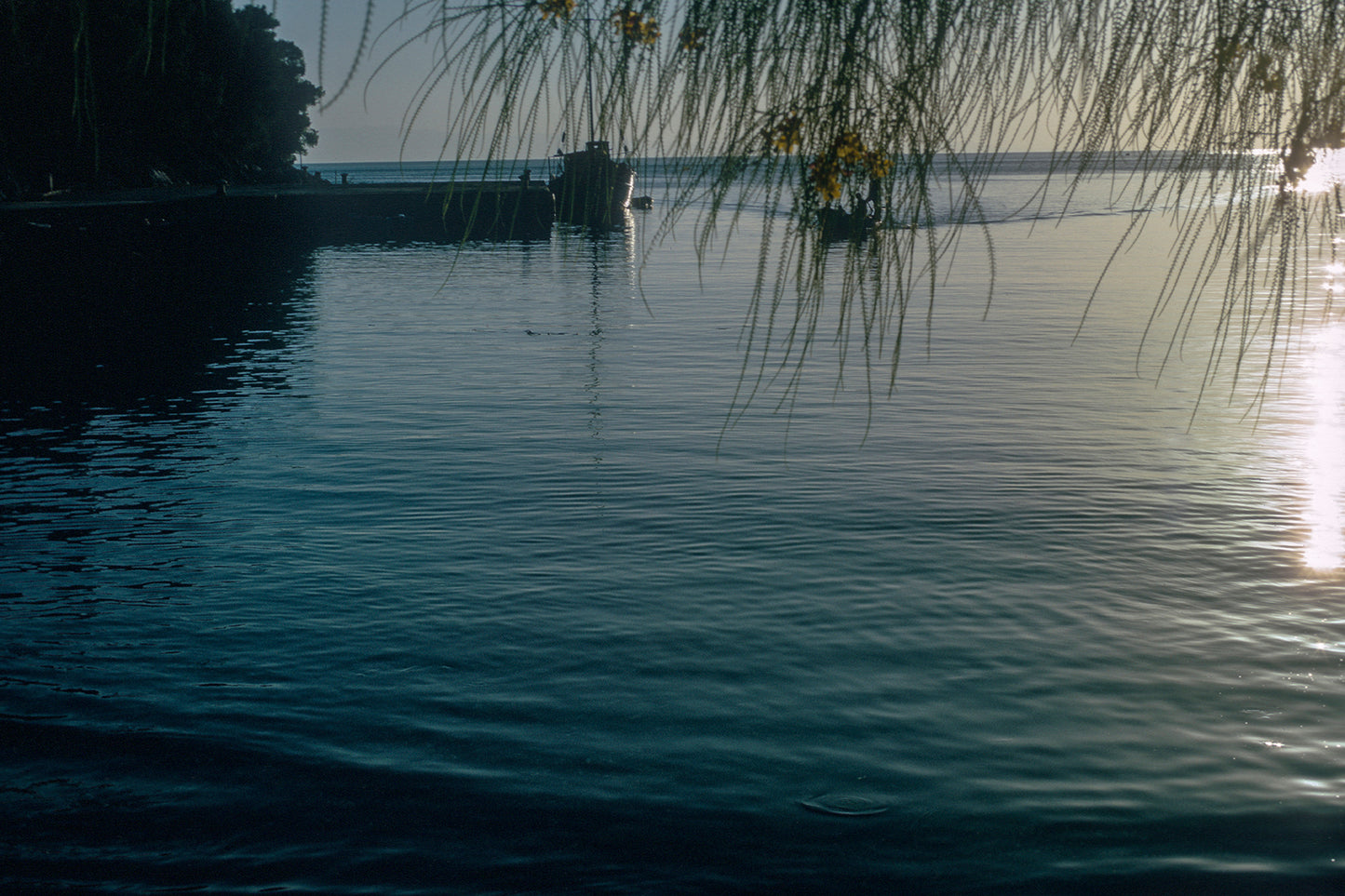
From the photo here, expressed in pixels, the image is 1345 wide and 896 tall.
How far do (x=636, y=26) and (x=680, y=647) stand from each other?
7002 mm

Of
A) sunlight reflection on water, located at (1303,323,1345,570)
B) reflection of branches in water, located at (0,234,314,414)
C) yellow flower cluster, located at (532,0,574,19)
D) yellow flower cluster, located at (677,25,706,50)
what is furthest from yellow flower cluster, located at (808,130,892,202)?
reflection of branches in water, located at (0,234,314,414)

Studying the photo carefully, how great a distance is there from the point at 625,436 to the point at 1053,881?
11475 mm

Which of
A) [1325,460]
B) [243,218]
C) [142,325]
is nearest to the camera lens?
[1325,460]

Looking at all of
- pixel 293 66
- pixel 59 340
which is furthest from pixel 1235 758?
pixel 293 66

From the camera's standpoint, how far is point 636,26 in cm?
320

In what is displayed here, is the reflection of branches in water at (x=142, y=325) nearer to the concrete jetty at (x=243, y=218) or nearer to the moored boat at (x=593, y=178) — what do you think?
the concrete jetty at (x=243, y=218)

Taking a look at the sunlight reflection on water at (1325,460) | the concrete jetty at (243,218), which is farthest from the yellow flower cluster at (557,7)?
the concrete jetty at (243,218)

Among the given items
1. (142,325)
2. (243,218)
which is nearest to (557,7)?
(142,325)

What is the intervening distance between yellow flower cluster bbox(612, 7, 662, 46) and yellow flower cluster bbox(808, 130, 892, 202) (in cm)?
56

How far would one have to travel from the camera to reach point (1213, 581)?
35.6 feet

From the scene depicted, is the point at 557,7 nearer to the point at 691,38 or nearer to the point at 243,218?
the point at 691,38

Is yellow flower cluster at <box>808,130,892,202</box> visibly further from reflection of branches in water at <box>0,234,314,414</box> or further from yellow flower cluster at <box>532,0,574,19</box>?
reflection of branches in water at <box>0,234,314,414</box>

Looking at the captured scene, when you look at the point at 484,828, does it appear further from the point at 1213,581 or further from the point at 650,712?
the point at 1213,581

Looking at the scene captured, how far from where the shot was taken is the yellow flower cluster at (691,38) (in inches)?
127
